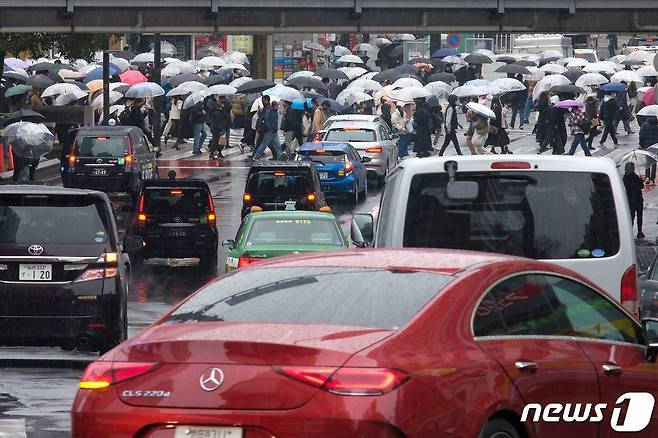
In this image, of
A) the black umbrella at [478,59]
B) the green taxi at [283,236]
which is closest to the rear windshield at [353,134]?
the green taxi at [283,236]

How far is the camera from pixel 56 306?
15.0 meters

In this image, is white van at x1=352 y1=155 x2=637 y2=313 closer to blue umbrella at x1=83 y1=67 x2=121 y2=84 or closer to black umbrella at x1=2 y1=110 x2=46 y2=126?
black umbrella at x1=2 y1=110 x2=46 y2=126

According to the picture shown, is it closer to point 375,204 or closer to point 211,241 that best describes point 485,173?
point 211,241

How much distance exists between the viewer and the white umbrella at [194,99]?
51.1 m

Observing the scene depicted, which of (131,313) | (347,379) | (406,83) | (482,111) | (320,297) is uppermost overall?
(320,297)

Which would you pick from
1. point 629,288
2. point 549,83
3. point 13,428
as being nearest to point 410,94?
point 549,83

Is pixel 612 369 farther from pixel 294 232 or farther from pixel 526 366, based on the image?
pixel 294 232

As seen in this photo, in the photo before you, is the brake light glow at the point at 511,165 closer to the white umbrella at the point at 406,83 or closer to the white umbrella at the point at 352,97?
the white umbrella at the point at 352,97

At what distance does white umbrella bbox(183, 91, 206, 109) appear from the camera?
51.1 metres

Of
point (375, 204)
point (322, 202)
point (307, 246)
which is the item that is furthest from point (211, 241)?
point (375, 204)

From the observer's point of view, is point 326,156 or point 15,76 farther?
point 15,76

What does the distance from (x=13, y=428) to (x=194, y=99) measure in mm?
40412

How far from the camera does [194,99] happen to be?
51.5 meters

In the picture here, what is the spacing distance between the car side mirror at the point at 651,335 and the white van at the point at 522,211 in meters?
3.13
